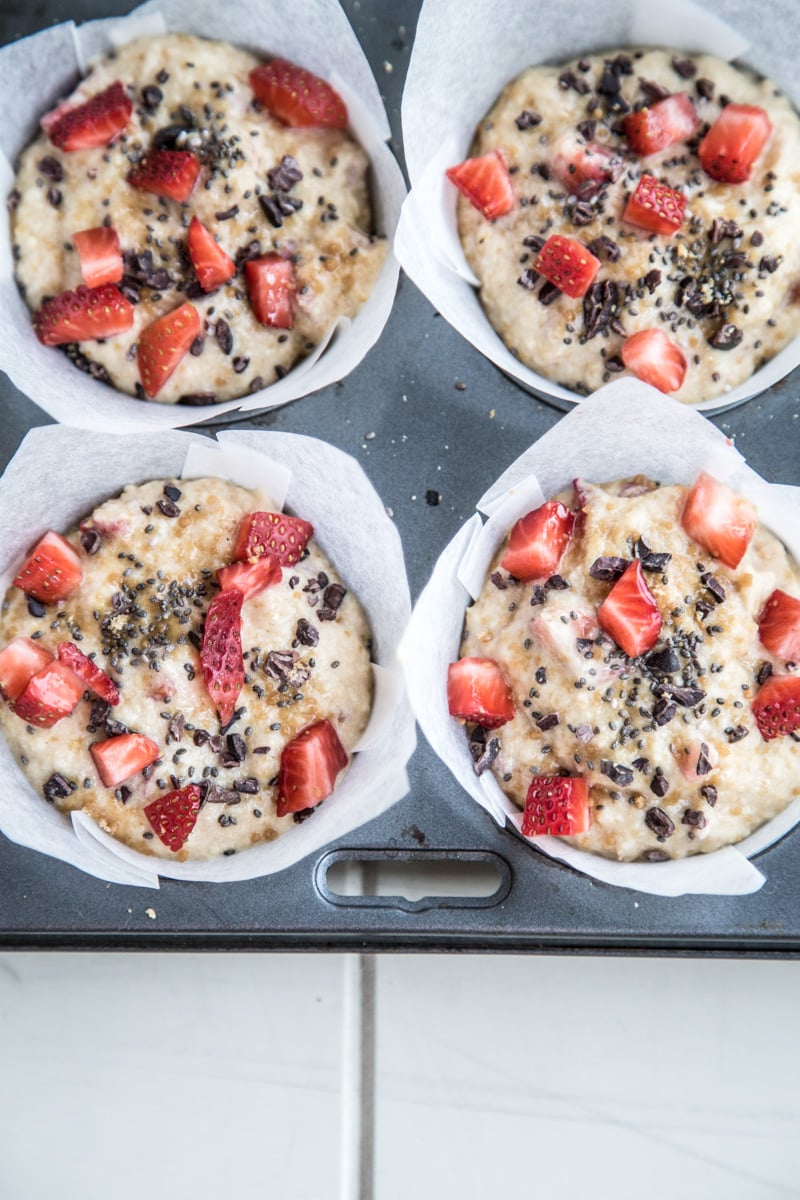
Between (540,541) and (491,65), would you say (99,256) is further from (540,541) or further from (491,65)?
(540,541)

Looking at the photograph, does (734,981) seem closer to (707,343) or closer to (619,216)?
(707,343)

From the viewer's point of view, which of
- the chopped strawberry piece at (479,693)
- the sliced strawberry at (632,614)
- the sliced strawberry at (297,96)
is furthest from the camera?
the sliced strawberry at (297,96)

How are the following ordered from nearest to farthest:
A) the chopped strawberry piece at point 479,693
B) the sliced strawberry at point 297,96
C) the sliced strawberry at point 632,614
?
the sliced strawberry at point 632,614, the chopped strawberry piece at point 479,693, the sliced strawberry at point 297,96

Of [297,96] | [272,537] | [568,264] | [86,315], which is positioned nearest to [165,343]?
[86,315]

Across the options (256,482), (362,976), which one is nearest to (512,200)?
(256,482)

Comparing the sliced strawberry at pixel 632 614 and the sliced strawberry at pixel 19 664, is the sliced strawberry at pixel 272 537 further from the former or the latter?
the sliced strawberry at pixel 632 614

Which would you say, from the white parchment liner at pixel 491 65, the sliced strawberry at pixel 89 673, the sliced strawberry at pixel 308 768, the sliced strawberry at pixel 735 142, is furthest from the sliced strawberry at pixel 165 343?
the sliced strawberry at pixel 735 142

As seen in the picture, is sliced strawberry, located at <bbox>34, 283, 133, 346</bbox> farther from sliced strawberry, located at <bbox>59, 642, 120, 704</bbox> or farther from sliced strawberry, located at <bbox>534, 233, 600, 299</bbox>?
sliced strawberry, located at <bbox>534, 233, 600, 299</bbox>
